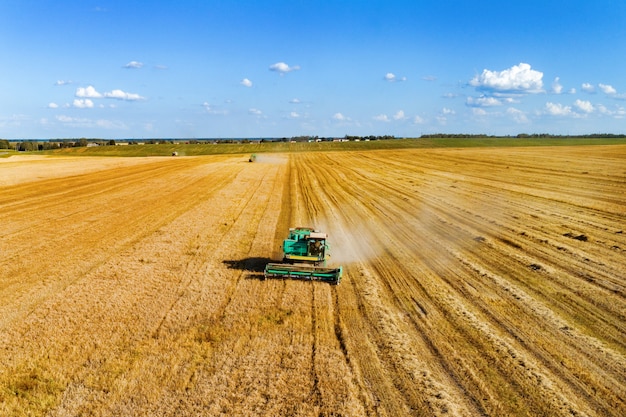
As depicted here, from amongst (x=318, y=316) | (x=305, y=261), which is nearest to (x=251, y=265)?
(x=305, y=261)

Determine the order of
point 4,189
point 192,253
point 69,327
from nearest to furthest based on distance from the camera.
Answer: point 69,327, point 192,253, point 4,189

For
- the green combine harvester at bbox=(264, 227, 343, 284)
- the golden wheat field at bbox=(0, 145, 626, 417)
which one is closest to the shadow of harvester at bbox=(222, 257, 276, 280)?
the golden wheat field at bbox=(0, 145, 626, 417)

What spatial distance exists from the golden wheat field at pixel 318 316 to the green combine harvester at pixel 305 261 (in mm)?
432

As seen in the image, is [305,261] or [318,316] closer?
[318,316]

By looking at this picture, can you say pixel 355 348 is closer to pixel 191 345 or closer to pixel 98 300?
pixel 191 345

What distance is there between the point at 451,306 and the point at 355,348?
363 centimetres

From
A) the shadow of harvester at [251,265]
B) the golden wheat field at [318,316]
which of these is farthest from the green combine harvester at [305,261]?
the shadow of harvester at [251,265]

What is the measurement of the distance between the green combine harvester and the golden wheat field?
1.42ft

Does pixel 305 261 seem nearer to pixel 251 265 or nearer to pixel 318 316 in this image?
pixel 251 265

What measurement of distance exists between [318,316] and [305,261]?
3.42m

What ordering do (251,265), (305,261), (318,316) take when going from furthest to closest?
(251,265), (305,261), (318,316)

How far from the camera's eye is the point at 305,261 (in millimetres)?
14336

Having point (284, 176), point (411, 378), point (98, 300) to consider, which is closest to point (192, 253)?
point (98, 300)

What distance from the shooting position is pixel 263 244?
1816 centimetres
